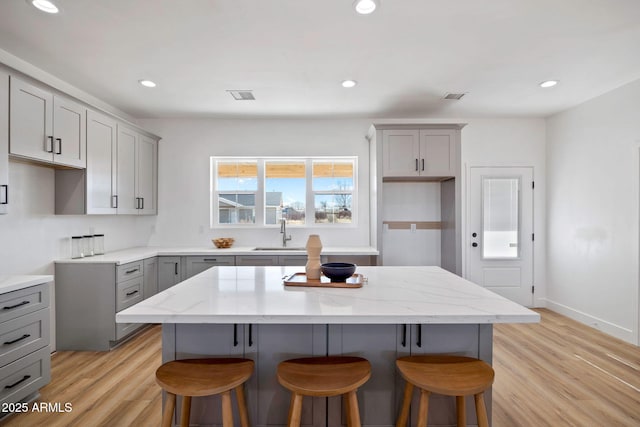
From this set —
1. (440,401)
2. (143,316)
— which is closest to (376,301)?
(440,401)

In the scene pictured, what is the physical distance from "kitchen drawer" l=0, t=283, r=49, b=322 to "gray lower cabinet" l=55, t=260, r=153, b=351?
0.72 m

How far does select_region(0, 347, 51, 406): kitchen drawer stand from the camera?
6.73ft

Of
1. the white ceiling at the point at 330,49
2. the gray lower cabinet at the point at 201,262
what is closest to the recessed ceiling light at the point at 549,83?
the white ceiling at the point at 330,49

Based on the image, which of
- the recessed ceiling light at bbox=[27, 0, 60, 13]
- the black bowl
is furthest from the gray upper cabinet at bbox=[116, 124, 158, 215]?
the black bowl

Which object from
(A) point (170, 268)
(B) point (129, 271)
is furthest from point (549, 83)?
(B) point (129, 271)

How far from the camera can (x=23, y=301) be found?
220 cm

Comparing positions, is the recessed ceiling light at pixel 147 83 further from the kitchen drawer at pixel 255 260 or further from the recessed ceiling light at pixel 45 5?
the kitchen drawer at pixel 255 260

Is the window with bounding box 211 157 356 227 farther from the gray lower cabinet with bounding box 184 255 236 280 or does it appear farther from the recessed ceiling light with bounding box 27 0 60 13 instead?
the recessed ceiling light with bounding box 27 0 60 13

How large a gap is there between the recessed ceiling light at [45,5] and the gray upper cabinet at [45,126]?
0.64 metres

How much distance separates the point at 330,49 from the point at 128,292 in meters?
3.13

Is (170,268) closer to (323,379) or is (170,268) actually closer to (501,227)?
(323,379)

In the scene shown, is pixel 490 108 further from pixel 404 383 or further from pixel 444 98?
pixel 404 383

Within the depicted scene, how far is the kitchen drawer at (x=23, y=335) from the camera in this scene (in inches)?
81.3

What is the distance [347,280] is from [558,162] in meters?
3.92
